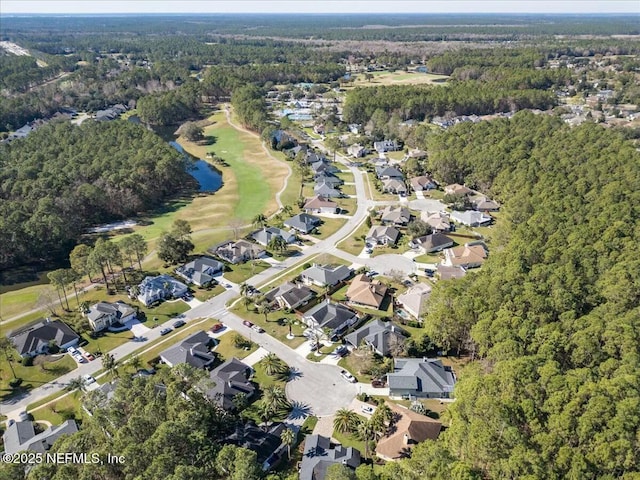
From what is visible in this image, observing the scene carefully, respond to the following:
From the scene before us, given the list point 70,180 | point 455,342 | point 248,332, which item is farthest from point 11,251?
point 455,342

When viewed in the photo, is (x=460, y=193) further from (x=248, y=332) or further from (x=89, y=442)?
(x=89, y=442)

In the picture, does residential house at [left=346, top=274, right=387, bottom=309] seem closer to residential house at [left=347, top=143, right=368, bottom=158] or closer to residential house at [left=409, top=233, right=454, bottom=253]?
residential house at [left=409, top=233, right=454, bottom=253]

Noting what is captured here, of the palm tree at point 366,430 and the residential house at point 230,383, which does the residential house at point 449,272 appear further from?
the residential house at point 230,383

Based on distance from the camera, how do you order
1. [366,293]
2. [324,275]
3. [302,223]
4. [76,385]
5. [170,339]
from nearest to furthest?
[76,385], [170,339], [366,293], [324,275], [302,223]

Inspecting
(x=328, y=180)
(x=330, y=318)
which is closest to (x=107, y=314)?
(x=330, y=318)

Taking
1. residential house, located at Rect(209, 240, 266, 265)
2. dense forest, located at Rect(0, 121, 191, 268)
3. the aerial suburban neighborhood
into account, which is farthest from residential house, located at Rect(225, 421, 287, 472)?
dense forest, located at Rect(0, 121, 191, 268)

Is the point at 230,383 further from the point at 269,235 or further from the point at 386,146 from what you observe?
the point at 386,146
